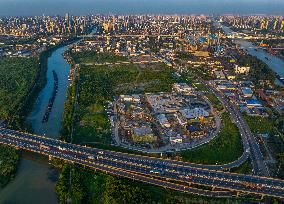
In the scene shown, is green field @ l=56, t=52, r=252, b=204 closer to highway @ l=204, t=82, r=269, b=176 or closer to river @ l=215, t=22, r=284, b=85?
highway @ l=204, t=82, r=269, b=176

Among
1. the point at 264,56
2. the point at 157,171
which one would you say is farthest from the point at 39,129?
the point at 264,56

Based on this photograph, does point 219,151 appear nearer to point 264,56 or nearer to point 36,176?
point 36,176

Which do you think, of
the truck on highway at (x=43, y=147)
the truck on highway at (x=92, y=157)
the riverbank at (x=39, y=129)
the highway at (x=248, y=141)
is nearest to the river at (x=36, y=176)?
the riverbank at (x=39, y=129)

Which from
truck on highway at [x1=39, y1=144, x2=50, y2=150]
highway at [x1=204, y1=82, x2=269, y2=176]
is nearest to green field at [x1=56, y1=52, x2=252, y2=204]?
highway at [x1=204, y1=82, x2=269, y2=176]

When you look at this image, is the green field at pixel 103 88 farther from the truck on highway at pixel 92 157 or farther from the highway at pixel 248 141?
the highway at pixel 248 141

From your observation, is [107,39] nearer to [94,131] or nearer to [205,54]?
[205,54]

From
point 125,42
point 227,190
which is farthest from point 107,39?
point 227,190
